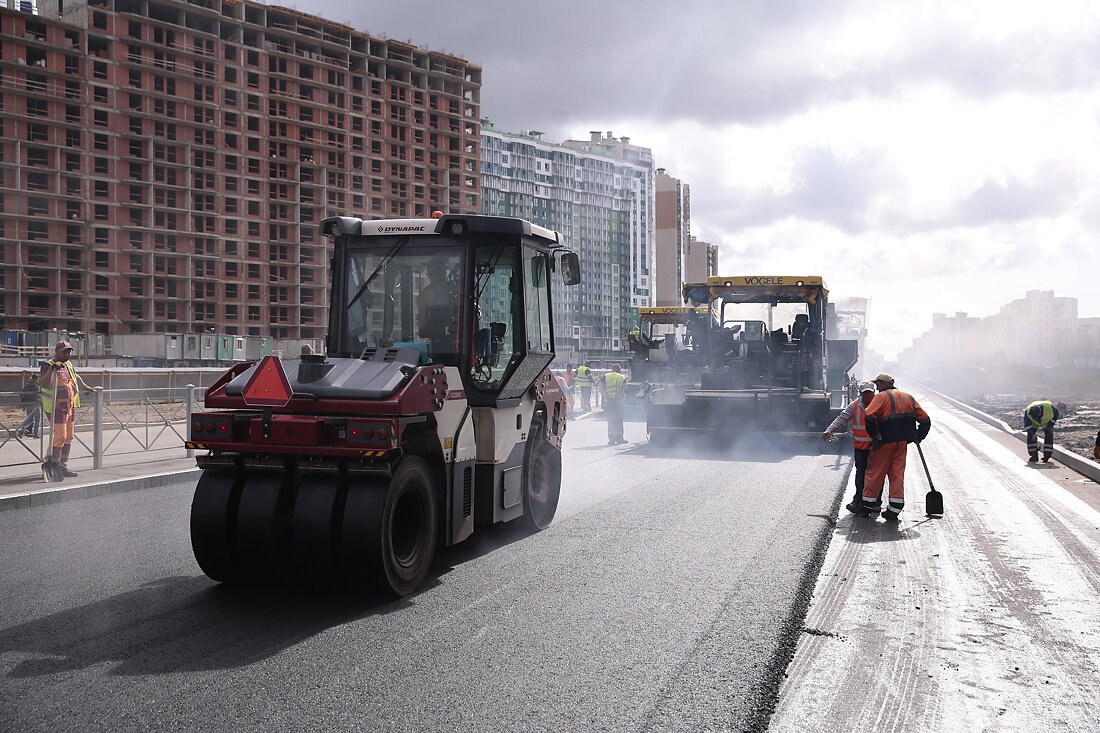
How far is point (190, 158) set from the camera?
6644cm

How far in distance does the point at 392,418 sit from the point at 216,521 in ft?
4.34

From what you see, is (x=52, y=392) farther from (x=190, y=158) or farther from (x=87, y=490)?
(x=190, y=158)

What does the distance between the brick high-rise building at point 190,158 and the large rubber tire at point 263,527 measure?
204 ft

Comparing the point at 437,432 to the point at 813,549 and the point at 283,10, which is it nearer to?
the point at 813,549

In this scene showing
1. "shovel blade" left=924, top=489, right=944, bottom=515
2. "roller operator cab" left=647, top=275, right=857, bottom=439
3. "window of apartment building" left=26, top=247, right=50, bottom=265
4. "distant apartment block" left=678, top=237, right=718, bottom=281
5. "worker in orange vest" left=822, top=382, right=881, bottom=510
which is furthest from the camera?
"distant apartment block" left=678, top=237, right=718, bottom=281

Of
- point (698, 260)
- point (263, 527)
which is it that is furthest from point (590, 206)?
point (263, 527)

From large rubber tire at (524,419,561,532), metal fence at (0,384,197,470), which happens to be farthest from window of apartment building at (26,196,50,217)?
large rubber tire at (524,419,561,532)

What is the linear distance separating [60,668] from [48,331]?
2343 inches

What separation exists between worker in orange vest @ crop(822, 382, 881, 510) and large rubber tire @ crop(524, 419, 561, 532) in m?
3.20

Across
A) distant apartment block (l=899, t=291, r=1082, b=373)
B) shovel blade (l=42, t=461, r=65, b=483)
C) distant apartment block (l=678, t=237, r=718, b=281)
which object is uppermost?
distant apartment block (l=678, t=237, r=718, b=281)

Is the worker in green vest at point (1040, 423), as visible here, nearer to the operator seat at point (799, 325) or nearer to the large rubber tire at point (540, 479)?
the operator seat at point (799, 325)

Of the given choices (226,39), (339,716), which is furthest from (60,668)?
(226,39)

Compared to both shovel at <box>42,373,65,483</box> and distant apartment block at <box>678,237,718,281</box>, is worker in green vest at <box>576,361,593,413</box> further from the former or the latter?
distant apartment block at <box>678,237,718,281</box>

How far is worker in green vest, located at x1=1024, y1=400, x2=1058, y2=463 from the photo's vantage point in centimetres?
1362
